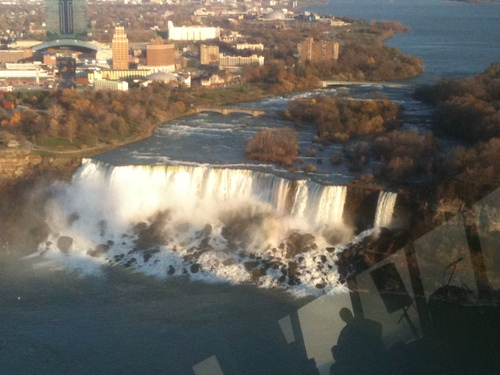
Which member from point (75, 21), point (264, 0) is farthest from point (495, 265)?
point (264, 0)

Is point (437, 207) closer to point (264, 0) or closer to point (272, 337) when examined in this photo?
point (272, 337)

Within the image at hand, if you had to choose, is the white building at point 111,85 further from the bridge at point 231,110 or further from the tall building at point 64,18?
the tall building at point 64,18

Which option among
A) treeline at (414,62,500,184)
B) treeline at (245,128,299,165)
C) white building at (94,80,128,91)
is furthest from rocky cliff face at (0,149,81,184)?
white building at (94,80,128,91)

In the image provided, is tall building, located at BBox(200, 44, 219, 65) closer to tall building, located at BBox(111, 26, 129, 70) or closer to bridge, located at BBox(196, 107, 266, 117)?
tall building, located at BBox(111, 26, 129, 70)

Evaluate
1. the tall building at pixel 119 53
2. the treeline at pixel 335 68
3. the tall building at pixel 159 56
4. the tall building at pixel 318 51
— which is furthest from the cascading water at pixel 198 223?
the tall building at pixel 119 53

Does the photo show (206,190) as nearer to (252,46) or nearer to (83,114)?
(83,114)

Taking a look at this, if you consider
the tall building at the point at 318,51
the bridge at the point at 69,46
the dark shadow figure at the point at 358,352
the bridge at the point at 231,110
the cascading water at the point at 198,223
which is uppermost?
the tall building at the point at 318,51
